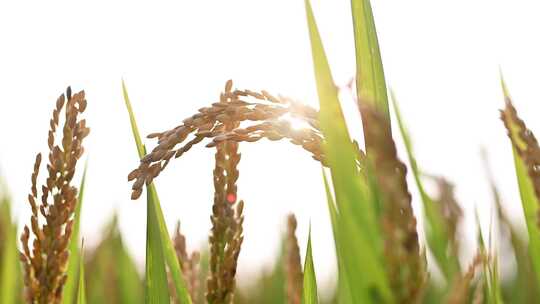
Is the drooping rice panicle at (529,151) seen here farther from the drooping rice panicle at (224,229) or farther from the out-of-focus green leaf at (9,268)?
the out-of-focus green leaf at (9,268)

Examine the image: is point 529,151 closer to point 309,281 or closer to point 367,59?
point 367,59

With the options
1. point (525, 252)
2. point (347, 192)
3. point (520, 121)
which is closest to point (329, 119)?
point (347, 192)

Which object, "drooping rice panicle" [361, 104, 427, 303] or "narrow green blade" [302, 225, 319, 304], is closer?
"drooping rice panicle" [361, 104, 427, 303]

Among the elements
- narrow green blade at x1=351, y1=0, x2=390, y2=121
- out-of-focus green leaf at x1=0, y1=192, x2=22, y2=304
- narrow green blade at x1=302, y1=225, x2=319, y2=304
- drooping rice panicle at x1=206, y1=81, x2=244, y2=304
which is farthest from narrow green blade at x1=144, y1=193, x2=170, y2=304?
out-of-focus green leaf at x1=0, y1=192, x2=22, y2=304

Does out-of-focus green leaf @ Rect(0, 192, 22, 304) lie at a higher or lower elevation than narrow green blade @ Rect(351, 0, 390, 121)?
lower

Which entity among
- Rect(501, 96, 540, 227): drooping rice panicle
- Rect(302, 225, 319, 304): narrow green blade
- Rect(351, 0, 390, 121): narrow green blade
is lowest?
Rect(302, 225, 319, 304): narrow green blade

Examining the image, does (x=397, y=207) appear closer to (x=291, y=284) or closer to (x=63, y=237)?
(x=63, y=237)

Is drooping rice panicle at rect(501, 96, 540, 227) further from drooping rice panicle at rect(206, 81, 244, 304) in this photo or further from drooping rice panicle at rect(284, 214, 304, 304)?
drooping rice panicle at rect(284, 214, 304, 304)
